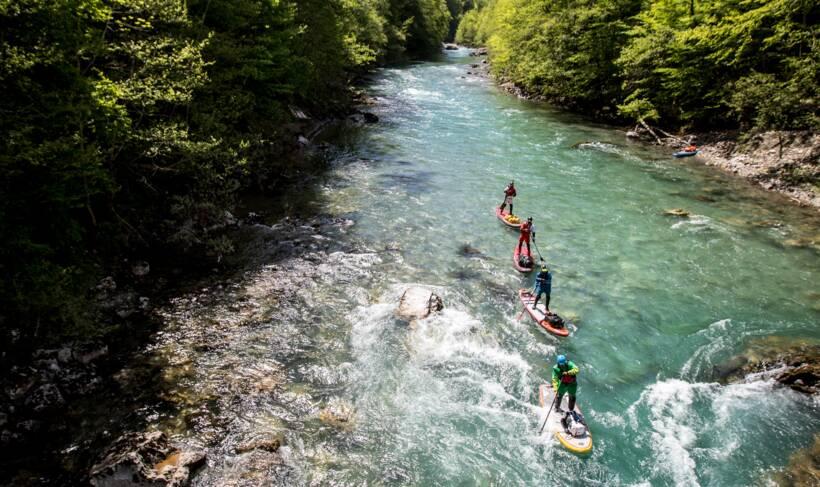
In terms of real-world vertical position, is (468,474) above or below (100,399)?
below

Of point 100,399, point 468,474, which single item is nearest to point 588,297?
point 468,474

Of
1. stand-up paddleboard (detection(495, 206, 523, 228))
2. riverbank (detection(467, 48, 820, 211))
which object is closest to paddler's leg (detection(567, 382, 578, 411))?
stand-up paddleboard (detection(495, 206, 523, 228))

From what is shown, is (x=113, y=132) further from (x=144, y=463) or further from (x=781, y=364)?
(x=781, y=364)

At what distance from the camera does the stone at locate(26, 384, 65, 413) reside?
10.2 metres

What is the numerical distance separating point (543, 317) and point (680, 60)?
26.4 m

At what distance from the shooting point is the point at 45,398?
10414 mm

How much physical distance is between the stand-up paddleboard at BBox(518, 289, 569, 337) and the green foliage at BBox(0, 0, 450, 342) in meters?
11.3

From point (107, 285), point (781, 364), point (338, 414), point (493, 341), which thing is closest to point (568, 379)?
point (493, 341)

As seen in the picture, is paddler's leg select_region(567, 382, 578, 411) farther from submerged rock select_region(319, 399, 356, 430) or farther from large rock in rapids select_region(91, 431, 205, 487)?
large rock in rapids select_region(91, 431, 205, 487)

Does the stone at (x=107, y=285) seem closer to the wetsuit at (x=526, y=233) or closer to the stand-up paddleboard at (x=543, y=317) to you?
the stand-up paddleboard at (x=543, y=317)

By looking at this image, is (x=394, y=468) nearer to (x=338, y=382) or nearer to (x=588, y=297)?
(x=338, y=382)

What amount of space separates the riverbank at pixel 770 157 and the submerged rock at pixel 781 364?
506 inches

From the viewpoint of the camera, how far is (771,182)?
24.8 meters

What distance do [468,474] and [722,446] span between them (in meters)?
5.94
